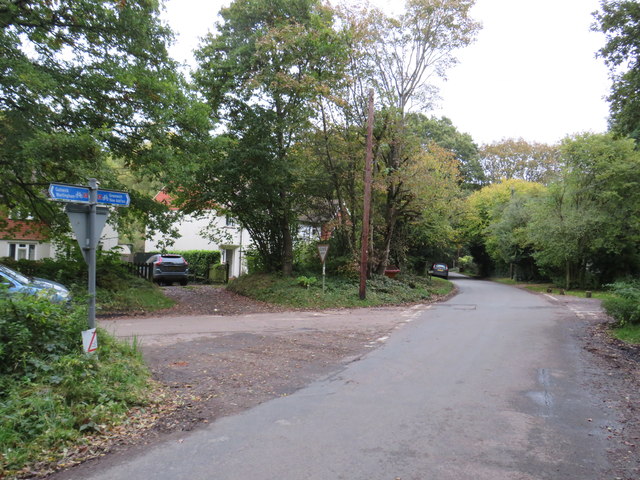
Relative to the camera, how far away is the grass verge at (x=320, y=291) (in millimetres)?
17688

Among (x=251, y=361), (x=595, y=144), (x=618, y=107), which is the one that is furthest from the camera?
(x=595, y=144)

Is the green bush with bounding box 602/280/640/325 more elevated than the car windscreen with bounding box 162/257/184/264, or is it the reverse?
the car windscreen with bounding box 162/257/184/264

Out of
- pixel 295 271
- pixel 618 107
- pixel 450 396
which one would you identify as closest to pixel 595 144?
pixel 618 107

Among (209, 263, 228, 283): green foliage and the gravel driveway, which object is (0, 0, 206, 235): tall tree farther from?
(209, 263, 228, 283): green foliage

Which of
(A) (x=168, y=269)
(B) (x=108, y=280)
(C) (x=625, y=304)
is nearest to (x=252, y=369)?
(B) (x=108, y=280)

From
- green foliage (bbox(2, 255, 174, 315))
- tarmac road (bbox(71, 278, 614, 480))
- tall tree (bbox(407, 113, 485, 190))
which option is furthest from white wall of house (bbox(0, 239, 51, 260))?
tall tree (bbox(407, 113, 485, 190))

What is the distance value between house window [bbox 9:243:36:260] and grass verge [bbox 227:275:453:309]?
52.5ft

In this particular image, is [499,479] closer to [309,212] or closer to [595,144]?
[309,212]

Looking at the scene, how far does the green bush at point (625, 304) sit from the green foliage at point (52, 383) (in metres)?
11.3

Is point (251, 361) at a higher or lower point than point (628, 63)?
lower

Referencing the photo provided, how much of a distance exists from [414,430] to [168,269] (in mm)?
21125

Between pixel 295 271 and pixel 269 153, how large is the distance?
5.89 metres

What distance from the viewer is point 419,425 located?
16.4 ft

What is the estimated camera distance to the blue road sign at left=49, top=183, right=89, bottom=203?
18.1 feet
